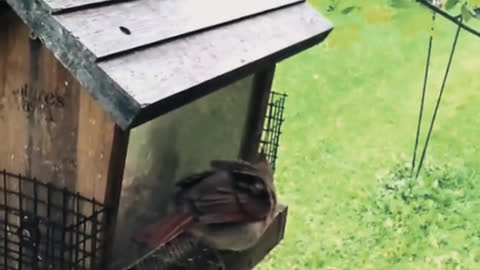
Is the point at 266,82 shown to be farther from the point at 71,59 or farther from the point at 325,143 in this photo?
the point at 325,143

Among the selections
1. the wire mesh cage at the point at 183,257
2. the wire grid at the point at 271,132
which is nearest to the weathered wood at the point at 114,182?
the wire mesh cage at the point at 183,257

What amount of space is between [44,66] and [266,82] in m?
0.83

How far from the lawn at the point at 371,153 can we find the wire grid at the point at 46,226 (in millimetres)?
2049

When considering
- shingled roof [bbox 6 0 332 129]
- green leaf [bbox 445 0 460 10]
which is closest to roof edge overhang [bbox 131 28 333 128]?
shingled roof [bbox 6 0 332 129]

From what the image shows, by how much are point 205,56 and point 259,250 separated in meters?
0.72

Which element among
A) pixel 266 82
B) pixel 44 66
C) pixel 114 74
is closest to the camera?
pixel 114 74

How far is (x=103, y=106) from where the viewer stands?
1.42 meters

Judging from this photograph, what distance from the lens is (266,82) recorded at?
2.40 m

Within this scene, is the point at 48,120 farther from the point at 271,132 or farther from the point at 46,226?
the point at 271,132

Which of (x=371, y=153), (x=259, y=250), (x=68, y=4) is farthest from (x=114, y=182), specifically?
(x=371, y=153)

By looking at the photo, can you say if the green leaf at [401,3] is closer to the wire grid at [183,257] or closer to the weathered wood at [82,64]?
the wire grid at [183,257]

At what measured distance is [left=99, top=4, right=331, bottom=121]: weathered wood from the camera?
143 cm

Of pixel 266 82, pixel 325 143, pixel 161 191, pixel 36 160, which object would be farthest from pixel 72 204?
pixel 325 143

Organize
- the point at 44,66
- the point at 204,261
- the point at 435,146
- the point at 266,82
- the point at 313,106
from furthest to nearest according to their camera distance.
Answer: the point at 313,106
the point at 435,146
the point at 266,82
the point at 204,261
the point at 44,66
